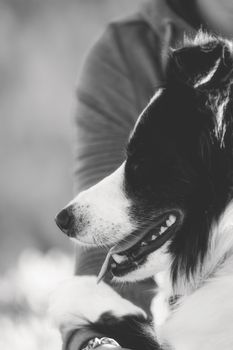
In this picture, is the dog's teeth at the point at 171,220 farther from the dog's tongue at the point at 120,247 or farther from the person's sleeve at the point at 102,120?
the person's sleeve at the point at 102,120

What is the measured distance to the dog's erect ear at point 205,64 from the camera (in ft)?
4.53

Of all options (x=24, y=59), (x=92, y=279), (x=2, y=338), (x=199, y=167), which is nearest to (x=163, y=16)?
(x=199, y=167)

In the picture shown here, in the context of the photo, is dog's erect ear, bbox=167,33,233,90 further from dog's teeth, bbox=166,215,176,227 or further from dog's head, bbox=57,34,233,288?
dog's teeth, bbox=166,215,176,227

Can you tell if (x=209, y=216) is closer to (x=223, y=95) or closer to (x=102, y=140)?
(x=223, y=95)

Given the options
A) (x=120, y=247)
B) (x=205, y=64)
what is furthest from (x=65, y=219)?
(x=205, y=64)

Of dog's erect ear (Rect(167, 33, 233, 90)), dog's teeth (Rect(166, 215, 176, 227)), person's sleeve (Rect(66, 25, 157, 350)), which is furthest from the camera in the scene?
person's sleeve (Rect(66, 25, 157, 350))

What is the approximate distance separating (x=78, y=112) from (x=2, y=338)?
4.15 ft

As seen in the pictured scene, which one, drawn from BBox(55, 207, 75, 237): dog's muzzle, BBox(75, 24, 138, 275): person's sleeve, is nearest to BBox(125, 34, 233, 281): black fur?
BBox(55, 207, 75, 237): dog's muzzle

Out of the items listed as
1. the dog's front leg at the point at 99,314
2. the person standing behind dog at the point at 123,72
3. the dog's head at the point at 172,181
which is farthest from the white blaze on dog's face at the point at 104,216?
the person standing behind dog at the point at 123,72

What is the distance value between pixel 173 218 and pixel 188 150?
0.59 feet

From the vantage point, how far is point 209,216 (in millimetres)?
1510

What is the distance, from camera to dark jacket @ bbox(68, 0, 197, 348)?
186cm

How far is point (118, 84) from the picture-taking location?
202cm

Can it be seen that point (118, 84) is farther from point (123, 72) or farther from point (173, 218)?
point (173, 218)
